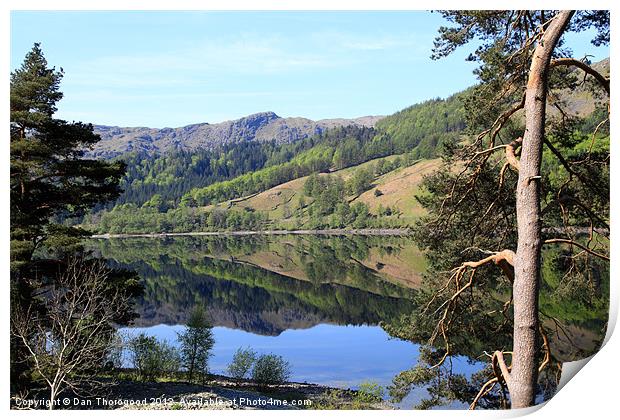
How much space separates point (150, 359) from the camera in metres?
11.0

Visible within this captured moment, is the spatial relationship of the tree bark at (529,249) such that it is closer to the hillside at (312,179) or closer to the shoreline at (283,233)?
the hillside at (312,179)

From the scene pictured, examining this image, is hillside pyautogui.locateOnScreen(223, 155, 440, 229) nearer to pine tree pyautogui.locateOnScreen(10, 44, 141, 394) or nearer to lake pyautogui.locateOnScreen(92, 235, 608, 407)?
lake pyautogui.locateOnScreen(92, 235, 608, 407)

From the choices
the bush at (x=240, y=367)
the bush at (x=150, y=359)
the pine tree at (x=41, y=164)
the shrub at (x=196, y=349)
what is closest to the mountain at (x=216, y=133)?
the shrub at (x=196, y=349)

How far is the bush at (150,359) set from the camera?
1101cm

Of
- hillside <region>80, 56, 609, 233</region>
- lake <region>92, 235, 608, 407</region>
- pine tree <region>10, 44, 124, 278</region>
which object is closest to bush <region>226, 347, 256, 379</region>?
lake <region>92, 235, 608, 407</region>

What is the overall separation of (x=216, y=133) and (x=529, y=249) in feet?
544

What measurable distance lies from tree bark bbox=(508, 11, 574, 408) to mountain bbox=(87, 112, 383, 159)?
136 meters

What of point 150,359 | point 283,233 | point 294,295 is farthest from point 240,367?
point 283,233

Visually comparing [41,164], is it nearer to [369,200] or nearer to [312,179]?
[369,200]

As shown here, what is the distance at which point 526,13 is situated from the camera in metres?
7.33

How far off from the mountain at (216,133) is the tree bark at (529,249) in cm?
13649
